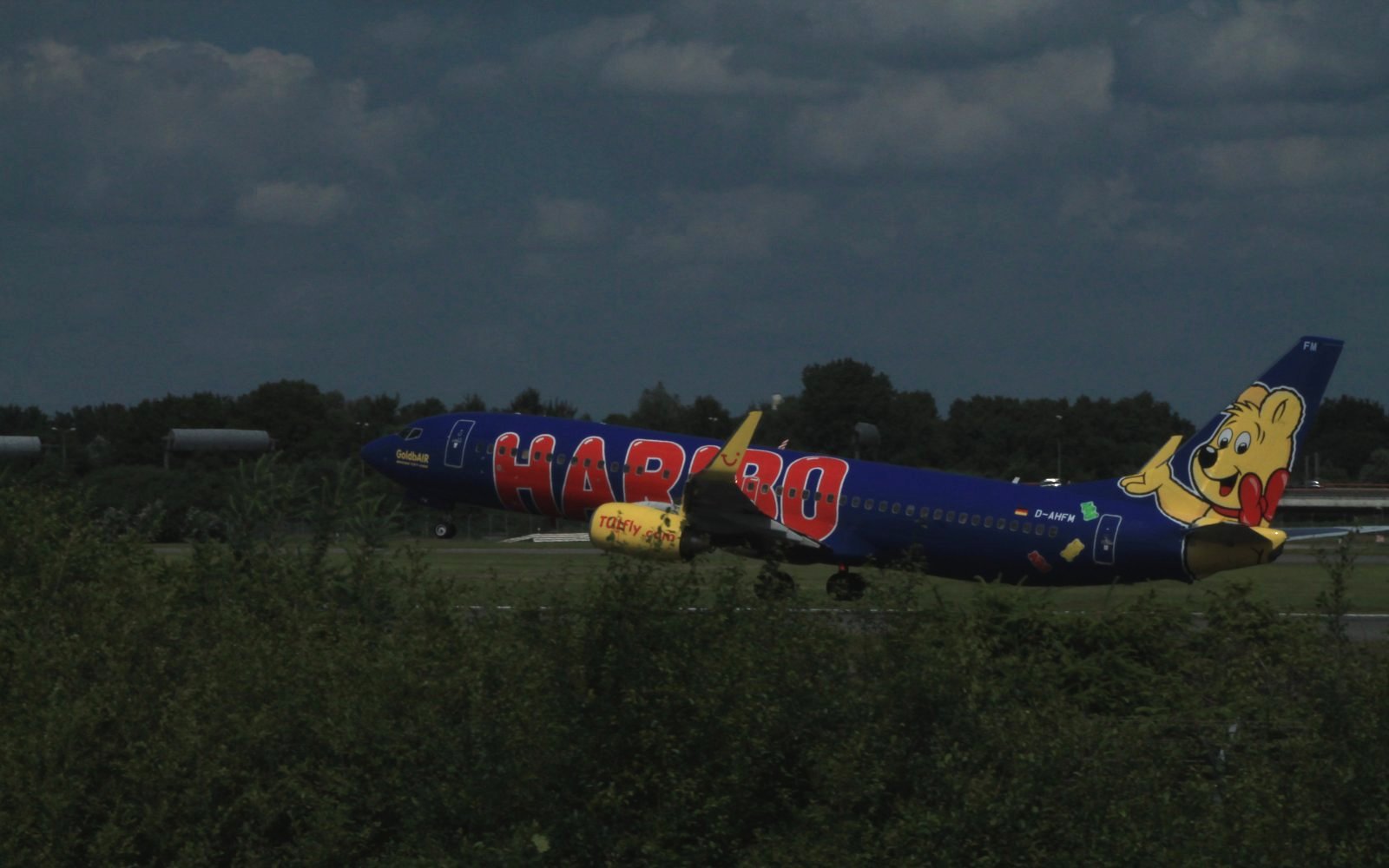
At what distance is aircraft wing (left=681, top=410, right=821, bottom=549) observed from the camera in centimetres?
3975

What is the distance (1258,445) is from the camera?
39094mm

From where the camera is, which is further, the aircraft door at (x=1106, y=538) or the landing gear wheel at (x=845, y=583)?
the landing gear wheel at (x=845, y=583)

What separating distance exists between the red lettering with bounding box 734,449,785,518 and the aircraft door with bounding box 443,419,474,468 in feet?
29.7

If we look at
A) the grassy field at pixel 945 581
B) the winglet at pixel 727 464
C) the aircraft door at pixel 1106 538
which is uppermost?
the winglet at pixel 727 464

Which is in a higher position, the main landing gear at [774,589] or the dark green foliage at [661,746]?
the main landing gear at [774,589]

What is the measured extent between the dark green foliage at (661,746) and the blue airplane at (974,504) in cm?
1841

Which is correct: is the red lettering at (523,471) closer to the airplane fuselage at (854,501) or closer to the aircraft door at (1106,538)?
the airplane fuselage at (854,501)

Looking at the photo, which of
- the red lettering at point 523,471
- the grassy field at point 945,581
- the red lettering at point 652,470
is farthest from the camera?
the red lettering at point 523,471

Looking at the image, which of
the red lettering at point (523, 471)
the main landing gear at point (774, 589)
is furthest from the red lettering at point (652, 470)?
the main landing gear at point (774, 589)

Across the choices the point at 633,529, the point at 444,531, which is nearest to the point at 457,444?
the point at 633,529

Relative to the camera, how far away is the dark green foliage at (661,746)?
52.2 ft

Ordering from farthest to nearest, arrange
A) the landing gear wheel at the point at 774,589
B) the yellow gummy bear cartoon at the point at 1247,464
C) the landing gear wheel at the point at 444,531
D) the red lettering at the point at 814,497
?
the landing gear wheel at the point at 444,531
the red lettering at the point at 814,497
the yellow gummy bear cartoon at the point at 1247,464
the landing gear wheel at the point at 774,589

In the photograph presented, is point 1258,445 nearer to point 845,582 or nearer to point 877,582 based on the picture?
point 845,582

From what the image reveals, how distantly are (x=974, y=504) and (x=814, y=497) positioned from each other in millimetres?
4108
